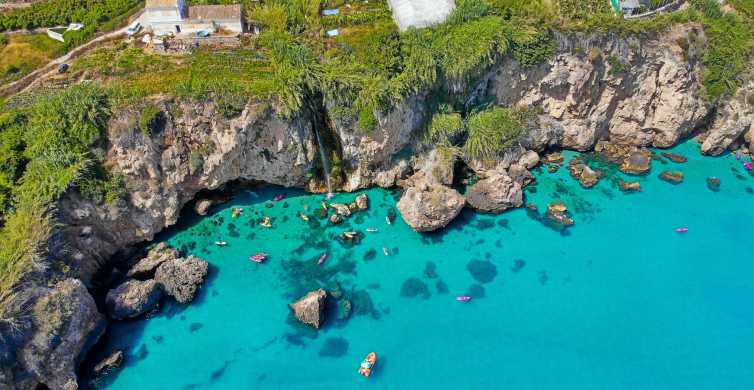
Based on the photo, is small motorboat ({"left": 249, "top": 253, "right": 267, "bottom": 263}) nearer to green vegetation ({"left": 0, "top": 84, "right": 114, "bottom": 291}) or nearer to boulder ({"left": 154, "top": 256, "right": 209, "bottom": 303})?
boulder ({"left": 154, "top": 256, "right": 209, "bottom": 303})

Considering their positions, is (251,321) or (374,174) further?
(374,174)

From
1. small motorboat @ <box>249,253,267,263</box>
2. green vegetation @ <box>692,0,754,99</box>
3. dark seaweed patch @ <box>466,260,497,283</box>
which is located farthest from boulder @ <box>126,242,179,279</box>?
green vegetation @ <box>692,0,754,99</box>

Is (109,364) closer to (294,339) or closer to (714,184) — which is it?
(294,339)

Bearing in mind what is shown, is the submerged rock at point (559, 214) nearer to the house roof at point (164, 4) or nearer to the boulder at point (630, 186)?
the boulder at point (630, 186)

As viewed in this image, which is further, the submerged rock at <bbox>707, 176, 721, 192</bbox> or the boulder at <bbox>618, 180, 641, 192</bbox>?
the submerged rock at <bbox>707, 176, 721, 192</bbox>

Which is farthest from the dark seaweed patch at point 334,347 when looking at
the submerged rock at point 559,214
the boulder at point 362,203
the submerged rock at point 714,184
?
the submerged rock at point 714,184

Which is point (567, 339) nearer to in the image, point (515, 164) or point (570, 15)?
point (515, 164)

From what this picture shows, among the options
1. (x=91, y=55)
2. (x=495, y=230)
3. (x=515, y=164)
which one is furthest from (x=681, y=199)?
(x=91, y=55)

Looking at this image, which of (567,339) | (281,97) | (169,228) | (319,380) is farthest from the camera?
(169,228)
